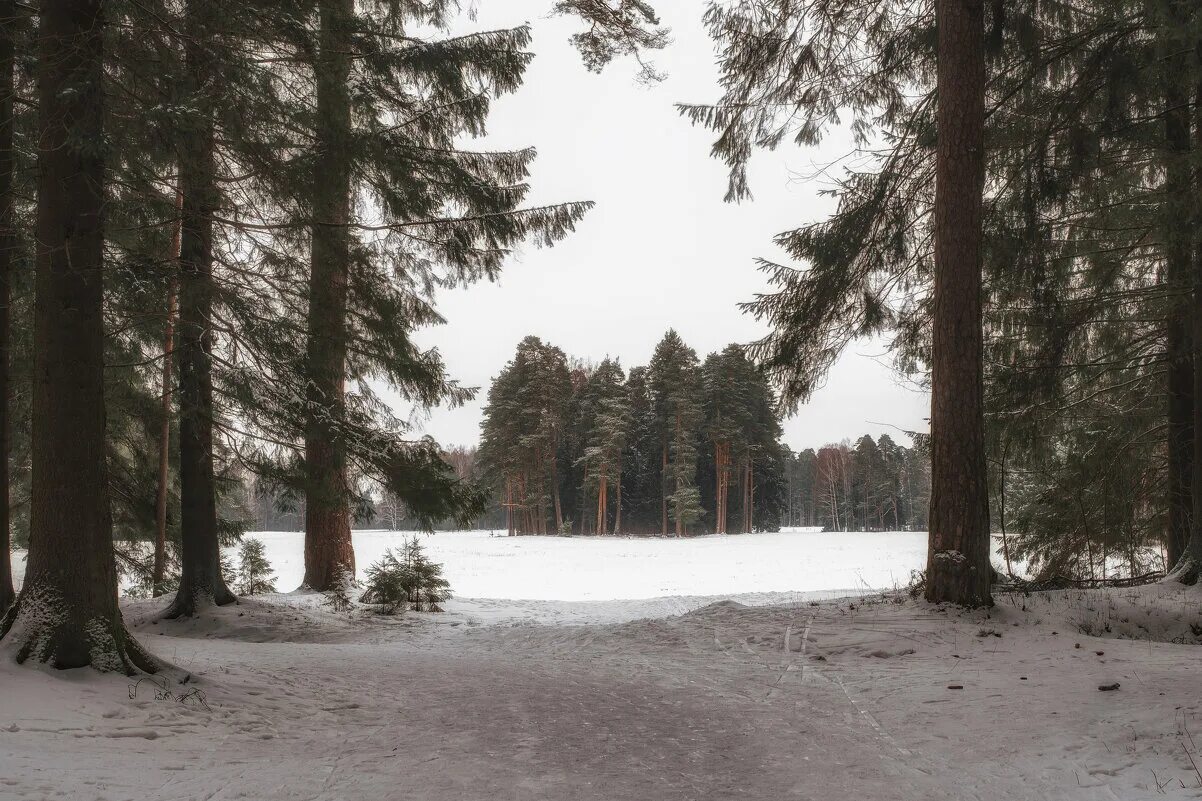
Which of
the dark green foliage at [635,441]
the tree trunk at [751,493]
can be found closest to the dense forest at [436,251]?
the dark green foliage at [635,441]

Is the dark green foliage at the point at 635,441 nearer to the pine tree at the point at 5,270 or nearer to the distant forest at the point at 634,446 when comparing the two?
the distant forest at the point at 634,446

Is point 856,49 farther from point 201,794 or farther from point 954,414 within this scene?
point 201,794

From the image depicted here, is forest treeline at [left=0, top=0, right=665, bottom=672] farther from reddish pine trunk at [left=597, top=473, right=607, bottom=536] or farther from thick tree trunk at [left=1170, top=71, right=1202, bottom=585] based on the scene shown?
reddish pine trunk at [left=597, top=473, right=607, bottom=536]

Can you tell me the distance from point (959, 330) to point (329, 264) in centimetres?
710

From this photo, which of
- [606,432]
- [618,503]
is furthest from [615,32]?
[618,503]

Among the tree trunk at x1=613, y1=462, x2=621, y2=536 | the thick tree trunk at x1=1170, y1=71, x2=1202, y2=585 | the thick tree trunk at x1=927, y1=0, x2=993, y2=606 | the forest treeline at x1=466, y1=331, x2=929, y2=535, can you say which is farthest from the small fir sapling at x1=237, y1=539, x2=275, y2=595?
the tree trunk at x1=613, y1=462, x2=621, y2=536

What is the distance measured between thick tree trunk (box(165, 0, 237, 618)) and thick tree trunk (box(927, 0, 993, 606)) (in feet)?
23.5

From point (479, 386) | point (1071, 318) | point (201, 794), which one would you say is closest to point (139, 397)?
point (479, 386)

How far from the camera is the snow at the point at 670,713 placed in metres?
3.24

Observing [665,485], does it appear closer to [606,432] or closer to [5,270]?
[606,432]

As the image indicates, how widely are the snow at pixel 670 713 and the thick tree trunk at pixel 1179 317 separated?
85.3 inches

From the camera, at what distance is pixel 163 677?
15.2ft

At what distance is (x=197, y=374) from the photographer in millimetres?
7676

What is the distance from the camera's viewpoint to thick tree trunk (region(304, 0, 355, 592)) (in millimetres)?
6648
